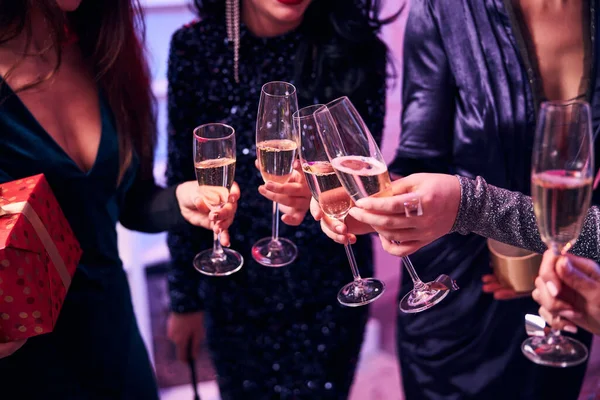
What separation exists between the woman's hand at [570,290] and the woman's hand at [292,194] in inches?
20.8

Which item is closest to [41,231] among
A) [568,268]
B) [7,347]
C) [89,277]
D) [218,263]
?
[7,347]

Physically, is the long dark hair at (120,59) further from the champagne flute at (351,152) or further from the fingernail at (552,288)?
the fingernail at (552,288)

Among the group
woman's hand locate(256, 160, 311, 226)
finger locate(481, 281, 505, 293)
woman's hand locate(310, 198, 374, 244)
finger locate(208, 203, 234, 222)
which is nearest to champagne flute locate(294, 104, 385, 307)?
woman's hand locate(310, 198, 374, 244)

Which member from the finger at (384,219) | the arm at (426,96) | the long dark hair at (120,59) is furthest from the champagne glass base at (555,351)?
the long dark hair at (120,59)

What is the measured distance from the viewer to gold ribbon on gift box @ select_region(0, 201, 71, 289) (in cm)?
134

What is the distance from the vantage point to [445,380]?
1945 mm

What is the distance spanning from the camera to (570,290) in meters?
1.31

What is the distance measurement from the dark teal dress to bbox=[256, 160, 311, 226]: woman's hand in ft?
1.46

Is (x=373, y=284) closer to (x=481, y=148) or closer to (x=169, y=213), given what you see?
(x=481, y=148)

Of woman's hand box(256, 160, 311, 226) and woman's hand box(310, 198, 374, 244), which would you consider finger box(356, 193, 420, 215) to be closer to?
woman's hand box(310, 198, 374, 244)

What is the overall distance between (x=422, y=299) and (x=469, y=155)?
511 millimetres

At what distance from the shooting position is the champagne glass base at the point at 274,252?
1.73 meters

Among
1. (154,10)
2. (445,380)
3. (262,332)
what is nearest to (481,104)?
(445,380)

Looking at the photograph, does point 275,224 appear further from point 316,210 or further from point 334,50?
point 334,50
